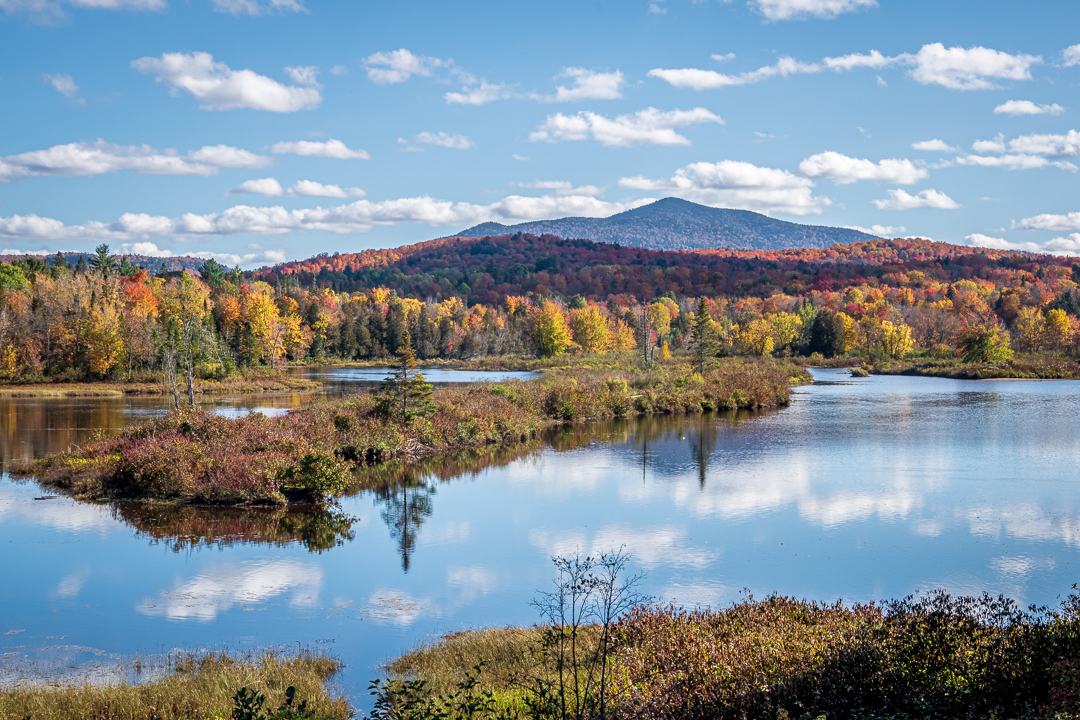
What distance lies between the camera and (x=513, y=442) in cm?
3522

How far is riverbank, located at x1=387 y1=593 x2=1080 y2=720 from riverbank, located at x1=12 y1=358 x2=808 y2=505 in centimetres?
1355

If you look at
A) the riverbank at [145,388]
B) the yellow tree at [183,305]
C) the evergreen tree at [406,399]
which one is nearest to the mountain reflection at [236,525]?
the evergreen tree at [406,399]

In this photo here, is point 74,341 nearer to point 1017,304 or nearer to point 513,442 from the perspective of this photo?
point 513,442

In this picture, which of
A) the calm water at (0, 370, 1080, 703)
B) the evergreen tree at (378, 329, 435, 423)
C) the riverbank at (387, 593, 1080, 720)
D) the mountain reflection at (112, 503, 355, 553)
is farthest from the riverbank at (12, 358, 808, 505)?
the riverbank at (387, 593, 1080, 720)

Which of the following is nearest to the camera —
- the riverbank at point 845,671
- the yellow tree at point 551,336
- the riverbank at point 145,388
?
the riverbank at point 845,671

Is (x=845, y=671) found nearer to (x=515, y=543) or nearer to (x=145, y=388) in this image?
(x=515, y=543)

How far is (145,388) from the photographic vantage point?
64438 mm

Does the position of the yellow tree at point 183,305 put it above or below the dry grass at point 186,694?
above

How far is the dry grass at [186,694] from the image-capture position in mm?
9008

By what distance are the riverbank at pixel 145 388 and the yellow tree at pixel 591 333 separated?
47.3m

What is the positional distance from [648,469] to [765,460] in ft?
16.2

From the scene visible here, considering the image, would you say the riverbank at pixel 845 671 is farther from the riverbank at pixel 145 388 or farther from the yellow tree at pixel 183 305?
the yellow tree at pixel 183 305

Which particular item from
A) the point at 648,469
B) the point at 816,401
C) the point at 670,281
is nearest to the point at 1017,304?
the point at 670,281

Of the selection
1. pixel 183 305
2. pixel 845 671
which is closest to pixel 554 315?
pixel 183 305
